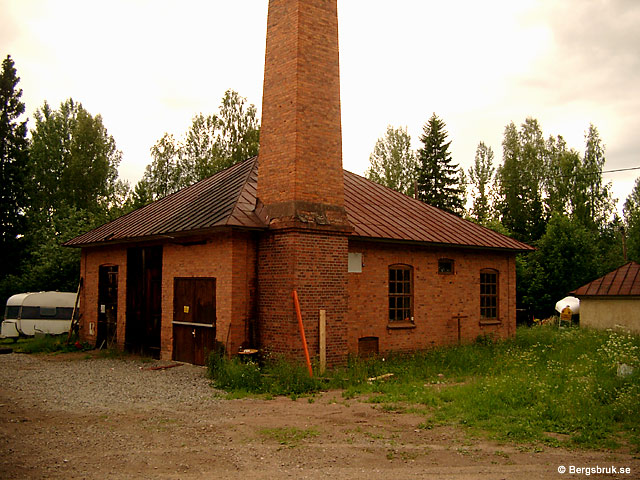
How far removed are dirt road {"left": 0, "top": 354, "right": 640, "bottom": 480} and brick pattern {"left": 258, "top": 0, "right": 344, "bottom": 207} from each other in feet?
15.1

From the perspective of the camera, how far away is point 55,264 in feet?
84.9

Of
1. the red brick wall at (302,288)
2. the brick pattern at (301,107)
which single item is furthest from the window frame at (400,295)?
the brick pattern at (301,107)

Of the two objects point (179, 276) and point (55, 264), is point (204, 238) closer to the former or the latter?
point (179, 276)

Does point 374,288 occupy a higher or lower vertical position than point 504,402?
higher

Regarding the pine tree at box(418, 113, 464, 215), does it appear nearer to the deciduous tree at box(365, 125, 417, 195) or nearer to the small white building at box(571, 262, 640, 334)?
the deciduous tree at box(365, 125, 417, 195)

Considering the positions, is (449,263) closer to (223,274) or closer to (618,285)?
(223,274)

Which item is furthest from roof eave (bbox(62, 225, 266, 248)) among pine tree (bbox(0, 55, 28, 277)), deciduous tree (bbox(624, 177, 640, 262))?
deciduous tree (bbox(624, 177, 640, 262))

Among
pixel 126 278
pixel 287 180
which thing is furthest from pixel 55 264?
pixel 287 180

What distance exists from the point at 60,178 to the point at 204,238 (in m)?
29.6

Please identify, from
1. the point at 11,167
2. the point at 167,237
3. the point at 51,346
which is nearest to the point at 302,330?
the point at 167,237

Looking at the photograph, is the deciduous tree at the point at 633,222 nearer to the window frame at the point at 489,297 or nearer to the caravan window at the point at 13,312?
the window frame at the point at 489,297

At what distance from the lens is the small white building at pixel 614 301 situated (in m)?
22.9

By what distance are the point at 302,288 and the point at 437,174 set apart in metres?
A: 29.2

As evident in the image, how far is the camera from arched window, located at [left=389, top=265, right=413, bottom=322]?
1565cm
